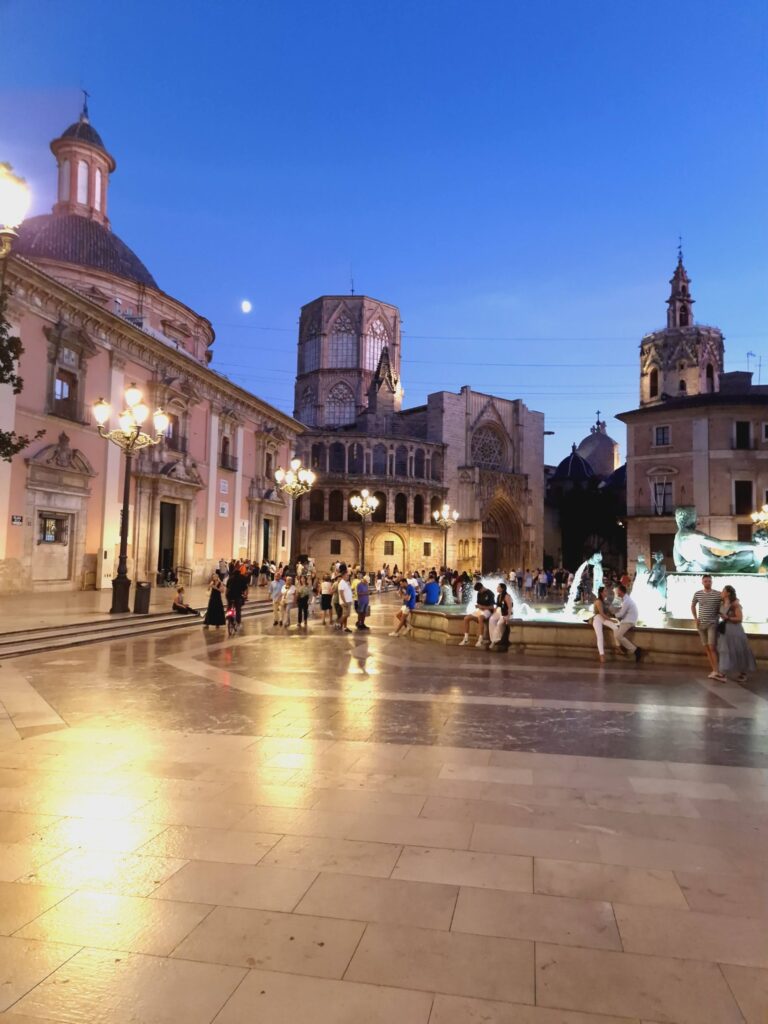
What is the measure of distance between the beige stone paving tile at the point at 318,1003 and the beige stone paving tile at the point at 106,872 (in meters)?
1.02

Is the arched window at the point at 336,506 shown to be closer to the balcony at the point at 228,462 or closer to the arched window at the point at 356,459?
the arched window at the point at 356,459

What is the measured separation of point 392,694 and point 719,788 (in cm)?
405

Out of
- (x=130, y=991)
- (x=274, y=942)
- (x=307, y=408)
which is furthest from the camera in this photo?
(x=307, y=408)

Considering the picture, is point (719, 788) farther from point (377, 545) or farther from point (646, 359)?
point (646, 359)

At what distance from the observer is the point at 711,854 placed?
12.3 feet

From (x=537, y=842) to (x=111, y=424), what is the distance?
2302 centimetres

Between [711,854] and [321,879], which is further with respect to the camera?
[711,854]

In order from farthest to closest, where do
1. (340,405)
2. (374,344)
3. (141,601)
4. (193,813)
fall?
(374,344) < (340,405) < (141,601) < (193,813)

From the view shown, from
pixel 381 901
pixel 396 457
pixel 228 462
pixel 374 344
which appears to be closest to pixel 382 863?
pixel 381 901

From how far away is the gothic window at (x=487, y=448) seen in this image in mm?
52844

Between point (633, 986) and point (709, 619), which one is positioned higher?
point (709, 619)

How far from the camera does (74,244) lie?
100 ft

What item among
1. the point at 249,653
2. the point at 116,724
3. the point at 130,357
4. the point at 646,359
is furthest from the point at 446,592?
the point at 646,359

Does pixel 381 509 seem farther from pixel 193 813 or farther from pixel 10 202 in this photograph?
pixel 193 813
